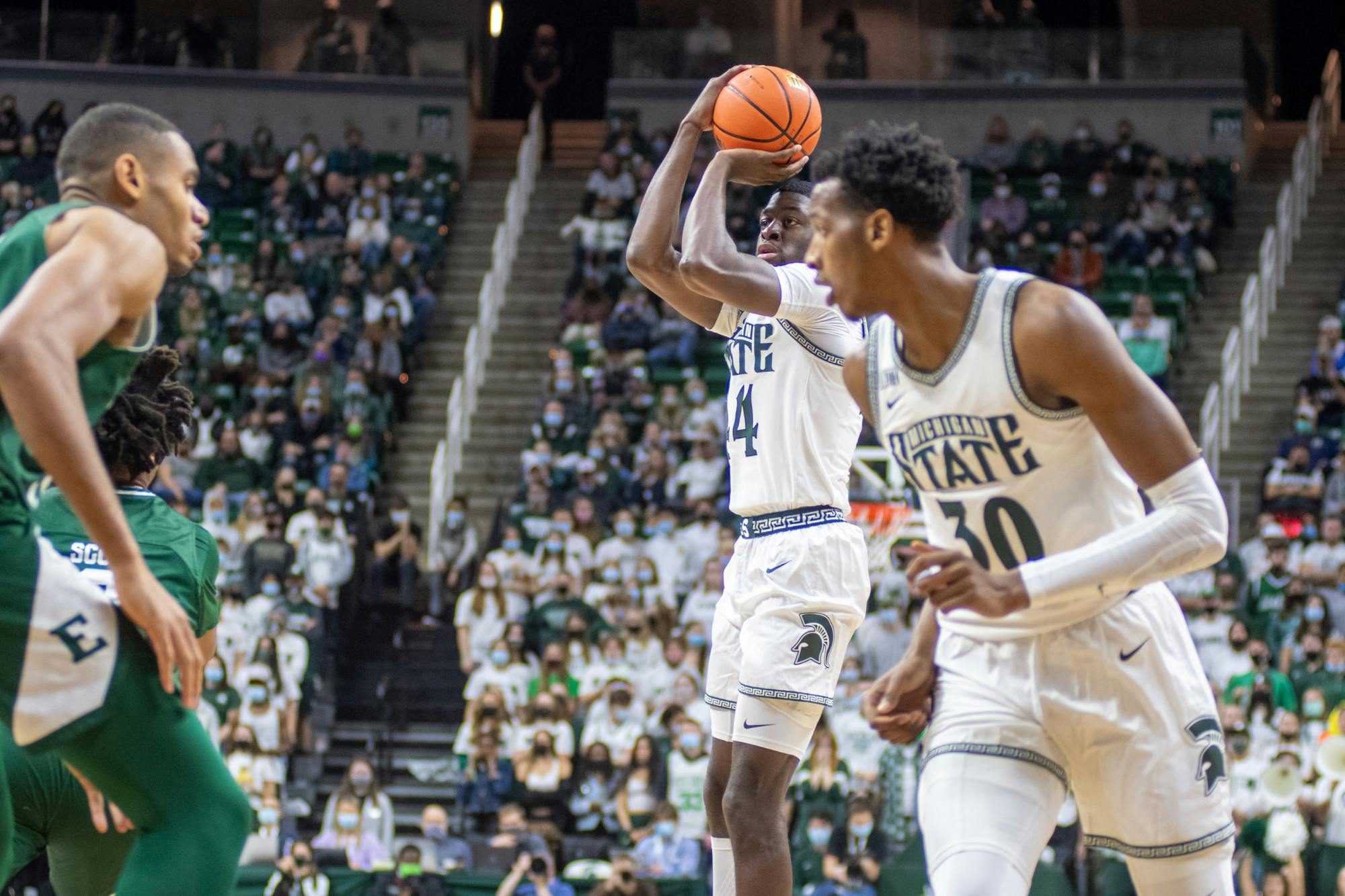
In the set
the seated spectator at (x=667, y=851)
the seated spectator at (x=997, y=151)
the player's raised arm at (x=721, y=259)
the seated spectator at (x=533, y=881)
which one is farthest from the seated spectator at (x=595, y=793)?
the seated spectator at (x=997, y=151)

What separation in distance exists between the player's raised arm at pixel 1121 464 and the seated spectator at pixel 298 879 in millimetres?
7961

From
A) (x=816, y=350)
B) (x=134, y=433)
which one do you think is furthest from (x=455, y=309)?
(x=134, y=433)

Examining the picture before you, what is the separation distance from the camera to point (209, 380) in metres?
17.2

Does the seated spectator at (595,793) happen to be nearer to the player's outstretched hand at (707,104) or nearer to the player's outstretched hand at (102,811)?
the player's outstretched hand at (707,104)

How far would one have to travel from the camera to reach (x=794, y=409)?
5320 millimetres

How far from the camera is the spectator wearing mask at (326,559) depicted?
14.2 metres

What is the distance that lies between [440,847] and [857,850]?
2.84m

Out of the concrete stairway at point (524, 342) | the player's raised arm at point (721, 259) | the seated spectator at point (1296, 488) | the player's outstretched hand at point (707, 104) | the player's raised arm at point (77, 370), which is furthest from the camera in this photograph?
the concrete stairway at point (524, 342)

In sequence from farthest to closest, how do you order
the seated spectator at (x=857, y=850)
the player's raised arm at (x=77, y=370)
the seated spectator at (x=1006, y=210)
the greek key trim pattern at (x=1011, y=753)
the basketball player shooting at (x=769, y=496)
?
the seated spectator at (x=1006, y=210) < the seated spectator at (x=857, y=850) < the basketball player shooting at (x=769, y=496) < the greek key trim pattern at (x=1011, y=753) < the player's raised arm at (x=77, y=370)

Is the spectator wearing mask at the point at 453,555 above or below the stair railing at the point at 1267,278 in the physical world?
below

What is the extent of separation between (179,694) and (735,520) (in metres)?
11.4

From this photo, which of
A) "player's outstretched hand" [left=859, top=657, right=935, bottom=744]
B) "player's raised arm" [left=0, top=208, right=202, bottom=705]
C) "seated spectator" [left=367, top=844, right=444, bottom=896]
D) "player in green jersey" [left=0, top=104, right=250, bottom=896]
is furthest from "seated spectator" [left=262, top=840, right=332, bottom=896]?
"player's outstretched hand" [left=859, top=657, right=935, bottom=744]

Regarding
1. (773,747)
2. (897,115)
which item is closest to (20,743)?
(773,747)

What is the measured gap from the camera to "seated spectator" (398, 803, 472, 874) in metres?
11.0
